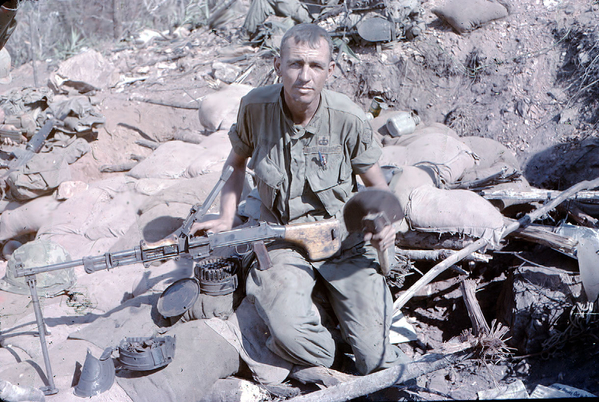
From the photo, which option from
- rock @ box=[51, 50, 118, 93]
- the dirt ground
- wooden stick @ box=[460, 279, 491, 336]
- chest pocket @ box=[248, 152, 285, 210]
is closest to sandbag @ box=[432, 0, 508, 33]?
the dirt ground

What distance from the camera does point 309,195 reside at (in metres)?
3.00

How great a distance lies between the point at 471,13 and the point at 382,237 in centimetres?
430

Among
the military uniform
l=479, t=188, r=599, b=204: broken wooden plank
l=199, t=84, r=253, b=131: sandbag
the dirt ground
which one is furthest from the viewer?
l=199, t=84, r=253, b=131: sandbag

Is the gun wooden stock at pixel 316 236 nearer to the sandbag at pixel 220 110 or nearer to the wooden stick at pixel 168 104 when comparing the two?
the sandbag at pixel 220 110

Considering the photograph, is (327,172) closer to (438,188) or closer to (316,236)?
(316,236)

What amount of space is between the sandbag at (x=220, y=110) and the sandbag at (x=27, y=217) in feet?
5.64

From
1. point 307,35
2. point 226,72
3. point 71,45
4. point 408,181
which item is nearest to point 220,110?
point 226,72

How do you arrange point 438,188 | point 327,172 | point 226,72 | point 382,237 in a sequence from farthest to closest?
point 226,72 < point 438,188 < point 327,172 < point 382,237

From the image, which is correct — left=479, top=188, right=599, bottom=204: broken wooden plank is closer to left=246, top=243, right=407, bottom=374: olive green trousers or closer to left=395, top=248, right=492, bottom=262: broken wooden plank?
left=395, top=248, right=492, bottom=262: broken wooden plank

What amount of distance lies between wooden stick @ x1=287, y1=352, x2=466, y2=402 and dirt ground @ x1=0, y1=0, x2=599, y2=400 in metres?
0.62

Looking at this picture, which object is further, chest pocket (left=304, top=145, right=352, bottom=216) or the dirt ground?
the dirt ground

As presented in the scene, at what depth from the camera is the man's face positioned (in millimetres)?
2617

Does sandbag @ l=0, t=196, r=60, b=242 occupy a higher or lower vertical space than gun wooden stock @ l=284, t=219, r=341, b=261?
lower

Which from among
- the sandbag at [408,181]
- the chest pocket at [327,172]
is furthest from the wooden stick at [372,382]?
the sandbag at [408,181]
